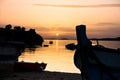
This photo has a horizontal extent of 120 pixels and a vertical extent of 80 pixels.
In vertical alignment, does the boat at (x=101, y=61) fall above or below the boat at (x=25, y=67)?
above

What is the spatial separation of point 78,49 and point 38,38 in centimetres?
18556

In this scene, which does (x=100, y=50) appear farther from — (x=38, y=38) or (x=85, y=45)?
(x=38, y=38)

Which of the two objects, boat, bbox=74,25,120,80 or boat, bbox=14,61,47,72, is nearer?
boat, bbox=74,25,120,80

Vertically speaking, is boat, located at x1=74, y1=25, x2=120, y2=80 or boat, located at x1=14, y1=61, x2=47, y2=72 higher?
boat, located at x1=74, y1=25, x2=120, y2=80

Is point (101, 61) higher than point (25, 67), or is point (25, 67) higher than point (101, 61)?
point (101, 61)

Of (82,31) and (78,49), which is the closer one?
(82,31)

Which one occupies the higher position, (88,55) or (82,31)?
(82,31)

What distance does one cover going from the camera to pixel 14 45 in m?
32.7

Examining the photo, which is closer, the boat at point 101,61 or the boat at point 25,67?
the boat at point 101,61

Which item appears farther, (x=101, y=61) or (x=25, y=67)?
(x=25, y=67)

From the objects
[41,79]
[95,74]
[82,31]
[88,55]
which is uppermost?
[82,31]

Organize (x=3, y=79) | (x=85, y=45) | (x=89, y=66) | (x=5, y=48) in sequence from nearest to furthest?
(x=85, y=45)
(x=89, y=66)
(x=3, y=79)
(x=5, y=48)

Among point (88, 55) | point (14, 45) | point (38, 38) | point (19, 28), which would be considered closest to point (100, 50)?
point (88, 55)

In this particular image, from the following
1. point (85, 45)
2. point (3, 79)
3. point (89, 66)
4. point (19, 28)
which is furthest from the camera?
point (19, 28)
